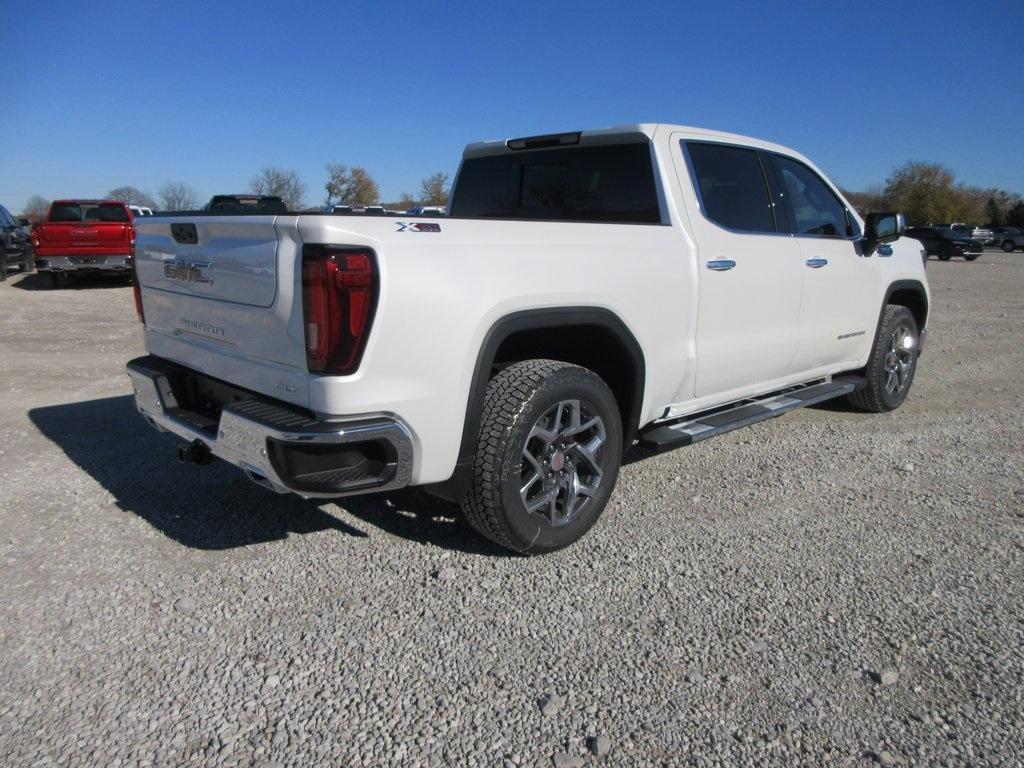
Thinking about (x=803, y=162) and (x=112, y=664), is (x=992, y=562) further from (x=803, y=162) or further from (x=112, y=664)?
(x=112, y=664)

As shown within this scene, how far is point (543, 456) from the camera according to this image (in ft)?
11.2

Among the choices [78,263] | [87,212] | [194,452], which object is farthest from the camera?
[87,212]

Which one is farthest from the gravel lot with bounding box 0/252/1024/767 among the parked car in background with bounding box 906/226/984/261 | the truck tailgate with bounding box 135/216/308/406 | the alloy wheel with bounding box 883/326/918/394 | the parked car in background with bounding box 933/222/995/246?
the parked car in background with bounding box 933/222/995/246

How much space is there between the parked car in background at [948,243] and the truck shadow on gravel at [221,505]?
3571 centimetres

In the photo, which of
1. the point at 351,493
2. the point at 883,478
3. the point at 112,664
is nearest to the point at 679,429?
the point at 883,478

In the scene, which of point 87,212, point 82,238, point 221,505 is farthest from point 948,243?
point 221,505

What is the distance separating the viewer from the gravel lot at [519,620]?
2328mm

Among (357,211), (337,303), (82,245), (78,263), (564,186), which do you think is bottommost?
(78,263)

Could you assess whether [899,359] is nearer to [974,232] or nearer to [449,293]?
[449,293]

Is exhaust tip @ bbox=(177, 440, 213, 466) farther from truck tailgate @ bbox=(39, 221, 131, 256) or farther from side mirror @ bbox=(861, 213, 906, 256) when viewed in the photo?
truck tailgate @ bbox=(39, 221, 131, 256)

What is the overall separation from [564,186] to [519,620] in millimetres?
2547

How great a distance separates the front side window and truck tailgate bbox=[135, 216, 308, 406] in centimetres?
335

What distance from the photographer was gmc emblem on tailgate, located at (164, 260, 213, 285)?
325cm

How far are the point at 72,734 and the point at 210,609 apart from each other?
0.75 meters
